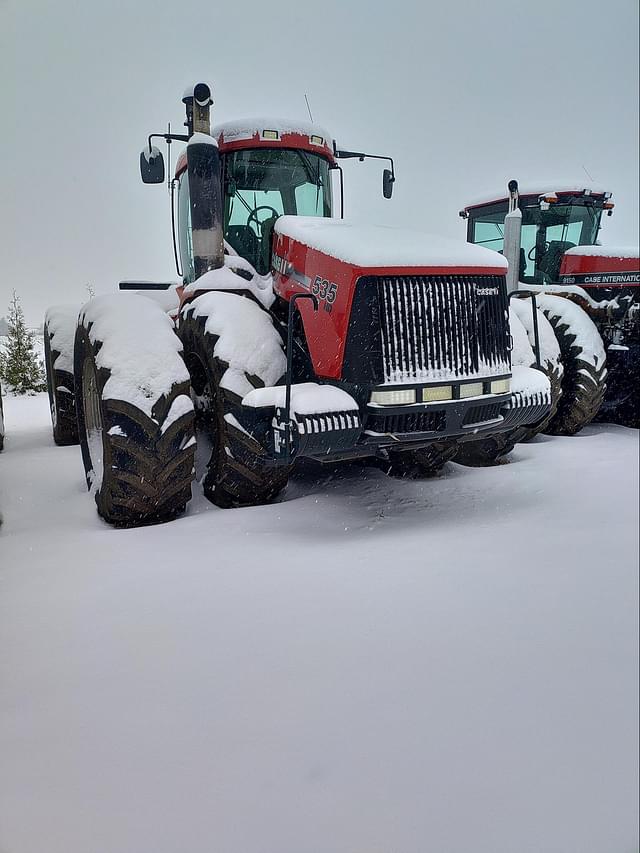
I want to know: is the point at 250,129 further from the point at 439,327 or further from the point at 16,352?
the point at 16,352

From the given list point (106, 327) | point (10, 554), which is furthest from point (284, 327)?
point (10, 554)

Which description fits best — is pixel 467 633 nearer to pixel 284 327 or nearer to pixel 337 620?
pixel 337 620

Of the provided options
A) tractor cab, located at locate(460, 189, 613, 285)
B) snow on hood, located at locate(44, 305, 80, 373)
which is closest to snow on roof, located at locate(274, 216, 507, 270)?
snow on hood, located at locate(44, 305, 80, 373)

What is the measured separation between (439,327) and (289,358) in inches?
23.3

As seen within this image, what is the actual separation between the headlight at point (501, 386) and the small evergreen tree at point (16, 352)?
1.69 metres

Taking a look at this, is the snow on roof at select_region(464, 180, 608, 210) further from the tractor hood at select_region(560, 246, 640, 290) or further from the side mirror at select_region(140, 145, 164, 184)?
the side mirror at select_region(140, 145, 164, 184)

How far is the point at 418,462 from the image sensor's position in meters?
3.26

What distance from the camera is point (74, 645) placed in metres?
1.37

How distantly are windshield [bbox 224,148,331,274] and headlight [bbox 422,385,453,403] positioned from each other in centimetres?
122

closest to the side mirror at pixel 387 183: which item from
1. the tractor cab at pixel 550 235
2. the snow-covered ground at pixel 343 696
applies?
the snow-covered ground at pixel 343 696

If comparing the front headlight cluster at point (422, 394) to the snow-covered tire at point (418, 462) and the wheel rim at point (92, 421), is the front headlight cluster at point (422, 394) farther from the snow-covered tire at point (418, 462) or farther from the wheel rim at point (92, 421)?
the wheel rim at point (92, 421)

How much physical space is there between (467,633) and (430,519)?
1134 mm

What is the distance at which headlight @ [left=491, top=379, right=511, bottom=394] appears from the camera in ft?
8.46

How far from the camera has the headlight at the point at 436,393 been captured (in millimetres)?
2387
